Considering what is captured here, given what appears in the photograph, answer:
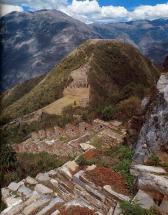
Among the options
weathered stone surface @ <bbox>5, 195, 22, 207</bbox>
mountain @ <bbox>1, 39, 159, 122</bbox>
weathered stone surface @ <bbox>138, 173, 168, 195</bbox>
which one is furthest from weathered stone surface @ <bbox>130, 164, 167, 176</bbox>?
mountain @ <bbox>1, 39, 159, 122</bbox>

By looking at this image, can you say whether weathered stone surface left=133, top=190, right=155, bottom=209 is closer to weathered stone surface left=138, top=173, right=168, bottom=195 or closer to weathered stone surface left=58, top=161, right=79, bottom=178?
weathered stone surface left=138, top=173, right=168, bottom=195

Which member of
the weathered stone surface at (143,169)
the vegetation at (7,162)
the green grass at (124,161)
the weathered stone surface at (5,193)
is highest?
the weathered stone surface at (143,169)

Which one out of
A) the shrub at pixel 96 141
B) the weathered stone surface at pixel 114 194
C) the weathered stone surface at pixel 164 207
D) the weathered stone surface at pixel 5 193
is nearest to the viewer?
the weathered stone surface at pixel 164 207

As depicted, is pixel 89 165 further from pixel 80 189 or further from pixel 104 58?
pixel 104 58

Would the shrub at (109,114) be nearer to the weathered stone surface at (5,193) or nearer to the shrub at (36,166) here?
the shrub at (36,166)

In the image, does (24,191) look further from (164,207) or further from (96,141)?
(96,141)

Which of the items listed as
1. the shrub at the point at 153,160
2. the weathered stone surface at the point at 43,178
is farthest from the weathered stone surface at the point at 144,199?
the weathered stone surface at the point at 43,178
